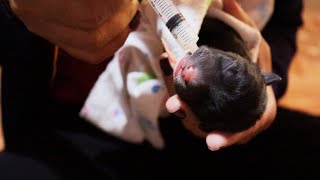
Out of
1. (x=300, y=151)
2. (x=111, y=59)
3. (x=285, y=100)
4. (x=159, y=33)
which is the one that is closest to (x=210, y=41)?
(x=159, y=33)

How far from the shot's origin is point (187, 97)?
66 centimetres

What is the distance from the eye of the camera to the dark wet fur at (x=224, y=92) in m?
0.62

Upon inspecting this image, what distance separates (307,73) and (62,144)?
747 millimetres

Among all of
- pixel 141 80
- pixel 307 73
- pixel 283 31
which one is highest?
pixel 141 80

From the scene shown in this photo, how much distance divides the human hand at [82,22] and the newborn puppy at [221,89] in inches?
4.4

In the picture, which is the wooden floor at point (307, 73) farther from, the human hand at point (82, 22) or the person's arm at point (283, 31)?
the human hand at point (82, 22)

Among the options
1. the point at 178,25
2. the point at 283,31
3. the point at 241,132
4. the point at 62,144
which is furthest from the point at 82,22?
→ the point at 283,31

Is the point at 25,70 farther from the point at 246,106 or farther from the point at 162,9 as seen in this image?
the point at 246,106

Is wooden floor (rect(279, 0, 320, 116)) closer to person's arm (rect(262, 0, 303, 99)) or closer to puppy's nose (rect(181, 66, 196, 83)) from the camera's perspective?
person's arm (rect(262, 0, 303, 99))

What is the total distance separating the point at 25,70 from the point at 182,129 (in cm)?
31

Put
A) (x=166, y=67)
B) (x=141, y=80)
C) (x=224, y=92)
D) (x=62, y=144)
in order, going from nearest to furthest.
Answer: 1. (x=224, y=92)
2. (x=166, y=67)
3. (x=141, y=80)
4. (x=62, y=144)

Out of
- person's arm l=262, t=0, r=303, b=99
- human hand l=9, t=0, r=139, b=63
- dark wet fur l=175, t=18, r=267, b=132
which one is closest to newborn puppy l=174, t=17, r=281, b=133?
dark wet fur l=175, t=18, r=267, b=132

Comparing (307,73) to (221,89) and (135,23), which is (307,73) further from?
(221,89)

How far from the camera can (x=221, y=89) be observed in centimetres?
63
